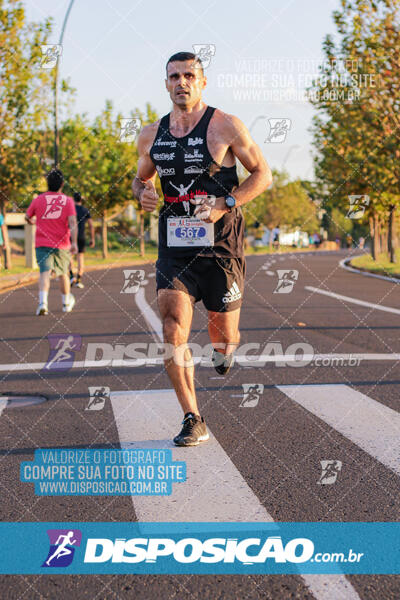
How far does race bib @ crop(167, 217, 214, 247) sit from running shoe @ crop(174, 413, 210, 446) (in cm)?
102

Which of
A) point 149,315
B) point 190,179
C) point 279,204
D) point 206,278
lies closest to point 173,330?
point 206,278

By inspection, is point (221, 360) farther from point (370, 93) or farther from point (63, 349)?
point (370, 93)

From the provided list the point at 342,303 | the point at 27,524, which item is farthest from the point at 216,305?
the point at 342,303

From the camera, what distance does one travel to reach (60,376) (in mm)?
7129

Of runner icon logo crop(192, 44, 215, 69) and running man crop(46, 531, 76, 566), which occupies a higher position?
runner icon logo crop(192, 44, 215, 69)

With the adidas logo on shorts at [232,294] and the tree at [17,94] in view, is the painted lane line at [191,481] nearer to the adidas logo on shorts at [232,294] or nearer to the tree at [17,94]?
the adidas logo on shorts at [232,294]

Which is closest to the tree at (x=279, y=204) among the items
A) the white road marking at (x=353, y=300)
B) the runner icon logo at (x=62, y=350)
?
the white road marking at (x=353, y=300)

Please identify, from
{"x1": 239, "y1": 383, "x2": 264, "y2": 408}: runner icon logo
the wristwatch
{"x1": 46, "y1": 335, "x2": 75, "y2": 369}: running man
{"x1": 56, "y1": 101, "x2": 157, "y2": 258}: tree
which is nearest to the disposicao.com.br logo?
the wristwatch

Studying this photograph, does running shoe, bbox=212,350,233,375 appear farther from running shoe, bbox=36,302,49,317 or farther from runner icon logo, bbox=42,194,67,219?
running shoe, bbox=36,302,49,317

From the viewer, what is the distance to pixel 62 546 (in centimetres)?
318

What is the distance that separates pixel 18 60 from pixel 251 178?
22.5 m

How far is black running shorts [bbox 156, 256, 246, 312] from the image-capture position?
4.81 metres

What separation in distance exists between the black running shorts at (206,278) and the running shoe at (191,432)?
694 mm

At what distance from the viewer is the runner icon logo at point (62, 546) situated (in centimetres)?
305
